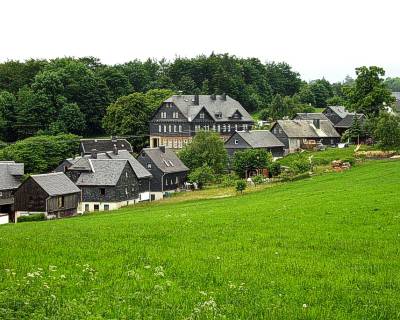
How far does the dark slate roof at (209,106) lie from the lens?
98.3 m

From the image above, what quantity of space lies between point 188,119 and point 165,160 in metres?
24.5

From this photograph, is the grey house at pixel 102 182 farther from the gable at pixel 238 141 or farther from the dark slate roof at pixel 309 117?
the dark slate roof at pixel 309 117

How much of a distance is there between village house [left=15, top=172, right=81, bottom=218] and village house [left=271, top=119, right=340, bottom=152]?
4158cm

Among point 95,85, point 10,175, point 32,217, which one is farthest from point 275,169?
point 95,85

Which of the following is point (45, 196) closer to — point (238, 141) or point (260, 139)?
point (238, 141)

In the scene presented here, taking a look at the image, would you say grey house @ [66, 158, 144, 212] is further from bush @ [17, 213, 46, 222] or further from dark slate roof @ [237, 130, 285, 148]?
dark slate roof @ [237, 130, 285, 148]

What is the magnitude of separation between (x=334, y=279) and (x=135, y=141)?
90555 mm

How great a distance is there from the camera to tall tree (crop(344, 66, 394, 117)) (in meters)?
75.2

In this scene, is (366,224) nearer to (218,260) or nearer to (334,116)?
(218,260)

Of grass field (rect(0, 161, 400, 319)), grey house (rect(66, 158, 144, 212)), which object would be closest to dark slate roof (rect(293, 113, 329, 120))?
grey house (rect(66, 158, 144, 212))

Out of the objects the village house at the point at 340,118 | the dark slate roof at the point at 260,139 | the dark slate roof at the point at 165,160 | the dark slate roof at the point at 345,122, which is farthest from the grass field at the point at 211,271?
the village house at the point at 340,118

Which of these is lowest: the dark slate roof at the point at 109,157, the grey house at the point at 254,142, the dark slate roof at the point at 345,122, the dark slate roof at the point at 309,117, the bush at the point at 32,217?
the bush at the point at 32,217

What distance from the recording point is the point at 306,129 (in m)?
93.0

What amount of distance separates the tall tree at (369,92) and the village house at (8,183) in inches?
1711
